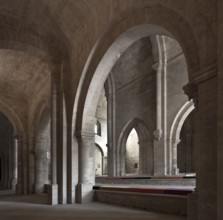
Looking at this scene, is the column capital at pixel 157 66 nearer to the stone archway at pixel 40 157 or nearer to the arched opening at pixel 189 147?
the stone archway at pixel 40 157

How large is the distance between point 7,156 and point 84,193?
54.5 ft

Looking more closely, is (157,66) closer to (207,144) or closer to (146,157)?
(146,157)

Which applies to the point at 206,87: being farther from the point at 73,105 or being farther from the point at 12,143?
the point at 12,143

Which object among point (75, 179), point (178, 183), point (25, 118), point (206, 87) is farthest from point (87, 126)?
point (25, 118)

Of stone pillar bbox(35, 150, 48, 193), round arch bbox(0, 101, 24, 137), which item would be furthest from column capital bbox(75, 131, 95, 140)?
round arch bbox(0, 101, 24, 137)

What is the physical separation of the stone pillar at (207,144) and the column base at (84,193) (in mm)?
5970

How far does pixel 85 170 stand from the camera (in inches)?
441

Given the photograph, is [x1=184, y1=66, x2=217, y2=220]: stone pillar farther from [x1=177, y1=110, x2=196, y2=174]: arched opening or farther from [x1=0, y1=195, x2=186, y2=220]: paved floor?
[x1=177, y1=110, x2=196, y2=174]: arched opening

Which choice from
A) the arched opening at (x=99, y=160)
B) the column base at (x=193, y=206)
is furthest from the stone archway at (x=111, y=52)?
the arched opening at (x=99, y=160)

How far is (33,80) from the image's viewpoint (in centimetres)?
1702

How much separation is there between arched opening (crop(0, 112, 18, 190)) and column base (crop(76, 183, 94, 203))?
1479cm

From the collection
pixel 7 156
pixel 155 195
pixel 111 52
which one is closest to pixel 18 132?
pixel 7 156

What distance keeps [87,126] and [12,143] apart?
16.1 m

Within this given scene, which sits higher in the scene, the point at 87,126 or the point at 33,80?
the point at 33,80
